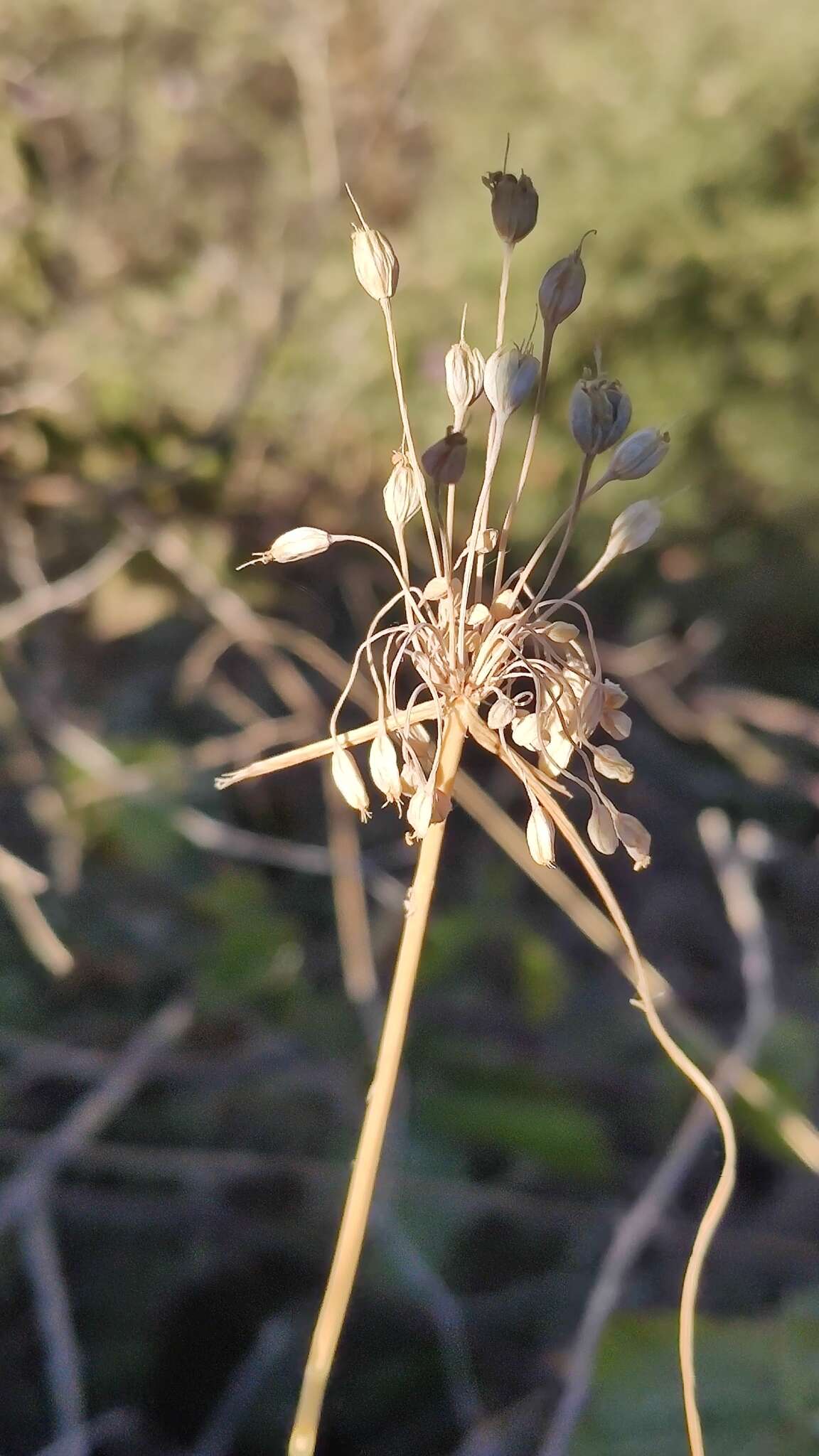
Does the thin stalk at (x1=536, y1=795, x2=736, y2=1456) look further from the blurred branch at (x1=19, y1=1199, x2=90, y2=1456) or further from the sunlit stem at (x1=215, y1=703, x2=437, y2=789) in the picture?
the blurred branch at (x1=19, y1=1199, x2=90, y2=1456)

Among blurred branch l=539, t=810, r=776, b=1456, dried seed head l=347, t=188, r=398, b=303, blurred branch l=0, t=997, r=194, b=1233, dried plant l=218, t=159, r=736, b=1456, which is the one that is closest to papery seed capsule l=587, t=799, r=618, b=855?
dried plant l=218, t=159, r=736, b=1456

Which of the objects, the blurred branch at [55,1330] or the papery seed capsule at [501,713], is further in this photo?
the blurred branch at [55,1330]

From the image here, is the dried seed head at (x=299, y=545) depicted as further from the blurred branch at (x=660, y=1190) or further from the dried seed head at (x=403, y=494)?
the blurred branch at (x=660, y=1190)

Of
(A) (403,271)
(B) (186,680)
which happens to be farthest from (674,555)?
(B) (186,680)

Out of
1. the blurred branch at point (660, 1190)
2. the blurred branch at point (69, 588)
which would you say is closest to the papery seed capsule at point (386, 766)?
the blurred branch at point (660, 1190)

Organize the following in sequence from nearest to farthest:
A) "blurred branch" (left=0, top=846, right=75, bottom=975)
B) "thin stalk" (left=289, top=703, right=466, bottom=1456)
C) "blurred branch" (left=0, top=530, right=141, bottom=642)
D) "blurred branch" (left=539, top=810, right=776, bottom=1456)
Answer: "thin stalk" (left=289, top=703, right=466, bottom=1456)
"blurred branch" (left=539, top=810, right=776, bottom=1456)
"blurred branch" (left=0, top=846, right=75, bottom=975)
"blurred branch" (left=0, top=530, right=141, bottom=642)

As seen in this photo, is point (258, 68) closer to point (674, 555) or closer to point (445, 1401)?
point (674, 555)
